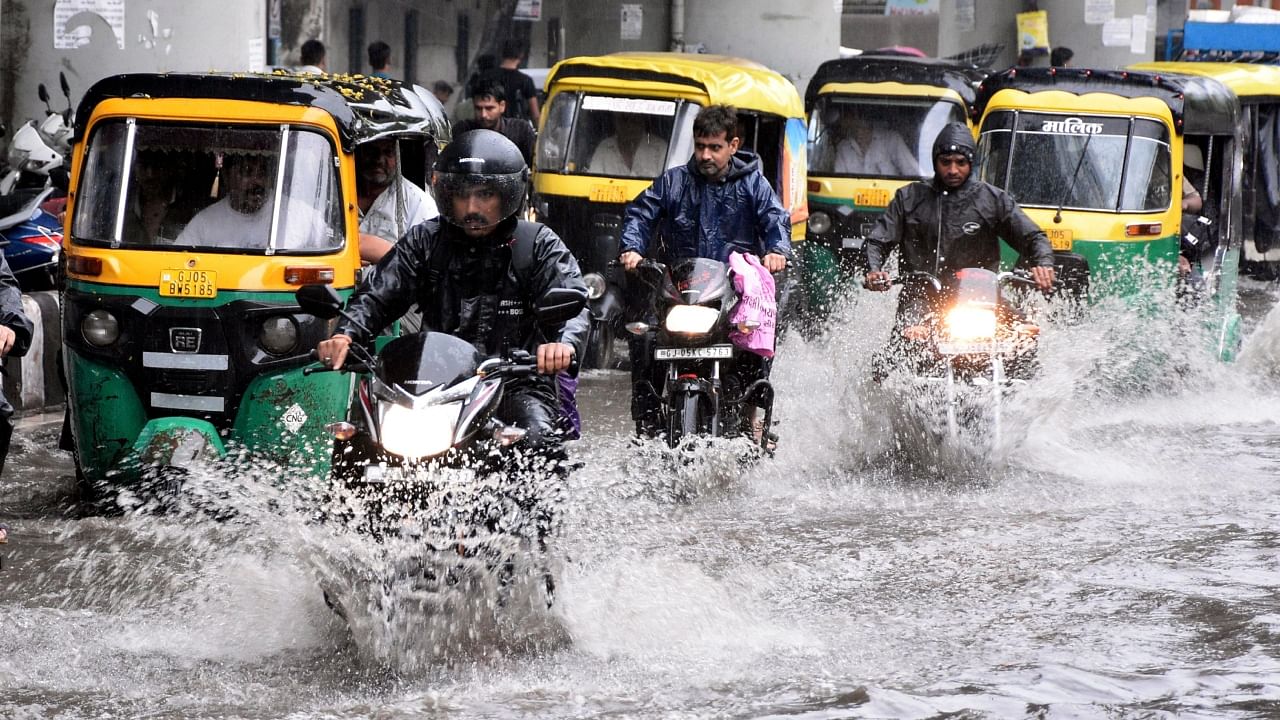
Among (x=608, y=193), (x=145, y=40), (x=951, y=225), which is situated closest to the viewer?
(x=951, y=225)

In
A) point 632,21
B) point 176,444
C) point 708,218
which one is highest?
point 632,21

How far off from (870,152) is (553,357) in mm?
10134

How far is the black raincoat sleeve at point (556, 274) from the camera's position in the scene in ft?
18.2

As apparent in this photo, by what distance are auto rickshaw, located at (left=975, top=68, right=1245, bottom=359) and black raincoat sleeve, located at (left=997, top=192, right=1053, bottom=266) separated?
1.95 metres

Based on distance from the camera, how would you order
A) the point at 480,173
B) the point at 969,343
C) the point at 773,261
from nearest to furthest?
the point at 480,173
the point at 773,261
the point at 969,343

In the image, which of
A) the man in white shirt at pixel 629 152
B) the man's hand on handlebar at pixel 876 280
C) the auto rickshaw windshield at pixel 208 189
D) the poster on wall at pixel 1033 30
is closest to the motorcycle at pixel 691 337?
the man's hand on handlebar at pixel 876 280

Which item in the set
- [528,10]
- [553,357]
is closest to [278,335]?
[553,357]

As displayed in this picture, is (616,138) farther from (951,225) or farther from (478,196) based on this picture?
(478,196)

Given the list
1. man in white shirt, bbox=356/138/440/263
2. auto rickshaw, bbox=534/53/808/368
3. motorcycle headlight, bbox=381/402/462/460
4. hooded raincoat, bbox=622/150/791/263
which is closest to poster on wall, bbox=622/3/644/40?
auto rickshaw, bbox=534/53/808/368

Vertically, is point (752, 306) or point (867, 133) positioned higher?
point (867, 133)

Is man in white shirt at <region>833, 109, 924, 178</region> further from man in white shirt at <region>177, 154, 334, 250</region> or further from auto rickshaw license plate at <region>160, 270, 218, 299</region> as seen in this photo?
auto rickshaw license plate at <region>160, 270, 218, 299</region>

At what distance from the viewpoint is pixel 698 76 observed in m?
12.3

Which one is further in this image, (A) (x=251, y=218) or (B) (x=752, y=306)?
(B) (x=752, y=306)

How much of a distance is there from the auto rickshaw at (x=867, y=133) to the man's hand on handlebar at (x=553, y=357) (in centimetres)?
926
